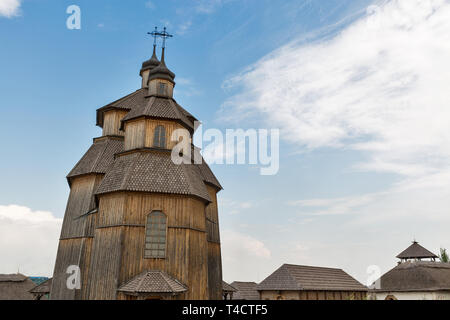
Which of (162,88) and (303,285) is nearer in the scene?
(162,88)

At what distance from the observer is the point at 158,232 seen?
18.8 meters

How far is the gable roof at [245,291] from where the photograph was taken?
3597cm

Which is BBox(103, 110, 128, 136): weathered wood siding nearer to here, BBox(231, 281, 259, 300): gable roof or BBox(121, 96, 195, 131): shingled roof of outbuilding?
BBox(121, 96, 195, 131): shingled roof of outbuilding

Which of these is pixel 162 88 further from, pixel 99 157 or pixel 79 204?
pixel 79 204

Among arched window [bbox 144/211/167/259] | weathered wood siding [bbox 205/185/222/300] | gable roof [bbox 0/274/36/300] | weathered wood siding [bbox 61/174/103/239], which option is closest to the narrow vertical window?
weathered wood siding [bbox 61/174/103/239]

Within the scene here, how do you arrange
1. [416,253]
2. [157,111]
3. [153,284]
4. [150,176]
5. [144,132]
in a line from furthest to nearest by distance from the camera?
[416,253] → [157,111] → [144,132] → [150,176] → [153,284]

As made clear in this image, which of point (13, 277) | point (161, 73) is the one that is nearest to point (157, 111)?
point (161, 73)

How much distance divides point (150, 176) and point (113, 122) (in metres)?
8.62

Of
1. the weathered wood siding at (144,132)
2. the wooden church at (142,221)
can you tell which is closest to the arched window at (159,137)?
the wooden church at (142,221)

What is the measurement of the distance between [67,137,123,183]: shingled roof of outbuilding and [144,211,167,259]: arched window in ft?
21.0

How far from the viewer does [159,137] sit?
71.2 ft

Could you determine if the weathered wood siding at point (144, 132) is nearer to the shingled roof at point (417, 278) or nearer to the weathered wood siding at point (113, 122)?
the weathered wood siding at point (113, 122)

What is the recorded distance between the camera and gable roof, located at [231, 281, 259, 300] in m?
36.0
